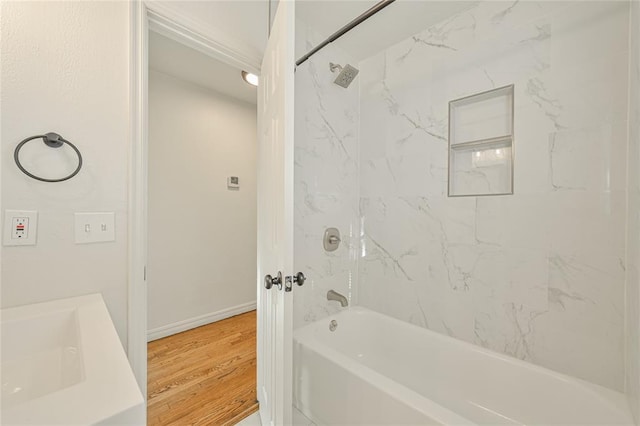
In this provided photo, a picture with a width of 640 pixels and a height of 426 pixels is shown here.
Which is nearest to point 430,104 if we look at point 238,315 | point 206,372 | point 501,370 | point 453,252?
point 453,252

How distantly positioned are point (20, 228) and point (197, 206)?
1711 mm

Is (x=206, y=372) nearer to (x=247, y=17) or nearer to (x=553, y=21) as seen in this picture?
(x=247, y=17)

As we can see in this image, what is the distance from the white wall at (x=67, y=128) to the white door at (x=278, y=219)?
60 centimetres

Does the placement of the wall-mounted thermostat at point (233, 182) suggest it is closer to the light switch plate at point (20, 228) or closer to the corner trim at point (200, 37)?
the corner trim at point (200, 37)

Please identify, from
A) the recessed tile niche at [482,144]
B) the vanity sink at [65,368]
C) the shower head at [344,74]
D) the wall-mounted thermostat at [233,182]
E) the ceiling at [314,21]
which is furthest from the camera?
the wall-mounted thermostat at [233,182]

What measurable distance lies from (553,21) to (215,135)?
263 cm

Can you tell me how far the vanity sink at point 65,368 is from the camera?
15.1 inches

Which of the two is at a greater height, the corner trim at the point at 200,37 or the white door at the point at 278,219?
the corner trim at the point at 200,37

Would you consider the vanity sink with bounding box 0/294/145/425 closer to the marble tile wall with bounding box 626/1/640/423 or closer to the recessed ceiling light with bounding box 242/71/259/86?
the marble tile wall with bounding box 626/1/640/423

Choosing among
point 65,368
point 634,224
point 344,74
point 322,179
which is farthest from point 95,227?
point 634,224

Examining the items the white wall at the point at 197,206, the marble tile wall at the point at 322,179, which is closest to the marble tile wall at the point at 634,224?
the marble tile wall at the point at 322,179

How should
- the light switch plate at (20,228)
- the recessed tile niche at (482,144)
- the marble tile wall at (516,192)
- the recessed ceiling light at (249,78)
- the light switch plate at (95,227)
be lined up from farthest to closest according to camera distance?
the recessed ceiling light at (249,78) → the recessed tile niche at (482,144) → the marble tile wall at (516,192) → the light switch plate at (95,227) → the light switch plate at (20,228)

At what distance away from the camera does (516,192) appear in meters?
1.38

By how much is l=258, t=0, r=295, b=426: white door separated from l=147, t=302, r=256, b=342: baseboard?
1411mm
